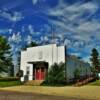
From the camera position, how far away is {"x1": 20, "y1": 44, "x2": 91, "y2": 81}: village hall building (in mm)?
43366

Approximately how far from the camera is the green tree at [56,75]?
3966 cm

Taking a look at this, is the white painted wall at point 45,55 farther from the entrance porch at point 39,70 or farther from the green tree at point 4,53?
the green tree at point 4,53

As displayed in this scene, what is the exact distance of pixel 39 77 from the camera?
45656 millimetres

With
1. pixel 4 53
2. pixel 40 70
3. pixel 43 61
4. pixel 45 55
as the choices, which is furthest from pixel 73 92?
pixel 4 53

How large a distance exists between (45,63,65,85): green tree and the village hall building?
165cm

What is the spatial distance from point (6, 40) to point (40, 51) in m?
16.7

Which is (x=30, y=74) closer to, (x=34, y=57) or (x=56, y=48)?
(x=34, y=57)

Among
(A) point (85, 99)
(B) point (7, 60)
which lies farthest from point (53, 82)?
(B) point (7, 60)

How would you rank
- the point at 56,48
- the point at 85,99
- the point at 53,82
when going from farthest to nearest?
the point at 56,48 → the point at 53,82 → the point at 85,99

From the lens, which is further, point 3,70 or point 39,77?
point 3,70

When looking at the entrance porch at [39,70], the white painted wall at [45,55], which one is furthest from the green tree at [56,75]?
the entrance porch at [39,70]

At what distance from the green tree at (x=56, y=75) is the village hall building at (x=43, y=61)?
1.65 metres

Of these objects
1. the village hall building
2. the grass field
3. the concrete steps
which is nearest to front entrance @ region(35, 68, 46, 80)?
the village hall building

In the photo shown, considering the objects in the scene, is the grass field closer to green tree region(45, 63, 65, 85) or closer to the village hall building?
green tree region(45, 63, 65, 85)
